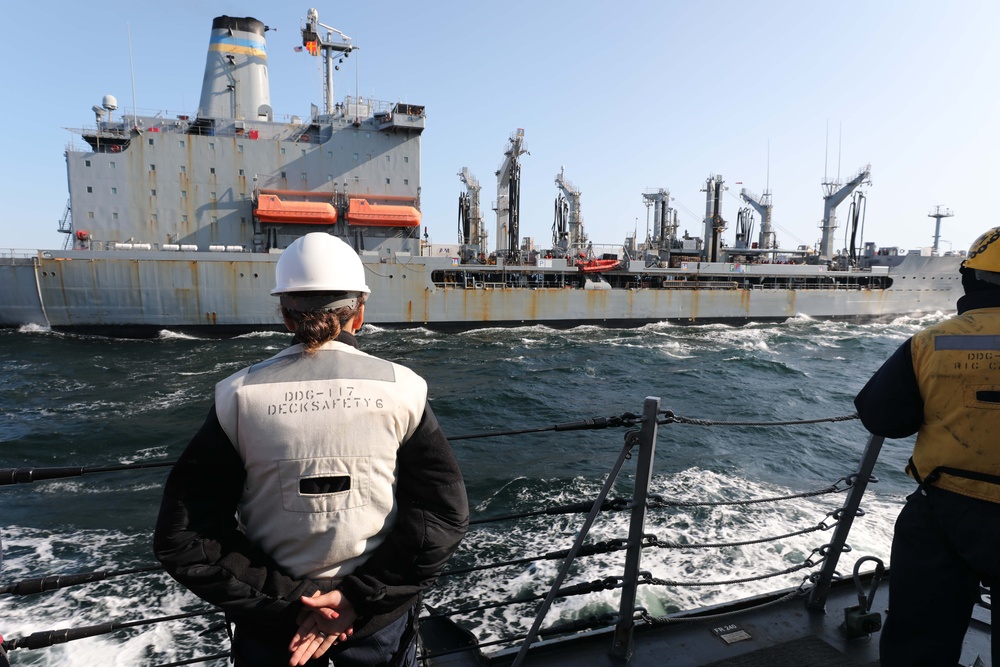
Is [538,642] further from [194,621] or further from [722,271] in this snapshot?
[722,271]

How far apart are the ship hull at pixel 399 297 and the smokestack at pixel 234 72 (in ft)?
26.9

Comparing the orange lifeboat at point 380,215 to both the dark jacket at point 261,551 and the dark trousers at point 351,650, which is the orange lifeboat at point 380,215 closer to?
the dark jacket at point 261,551

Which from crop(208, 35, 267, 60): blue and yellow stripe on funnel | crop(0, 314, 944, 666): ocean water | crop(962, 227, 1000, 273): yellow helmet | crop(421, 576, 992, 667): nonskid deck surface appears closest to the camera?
crop(962, 227, 1000, 273): yellow helmet

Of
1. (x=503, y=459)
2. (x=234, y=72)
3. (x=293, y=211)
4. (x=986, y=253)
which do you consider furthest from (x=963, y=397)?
(x=234, y=72)

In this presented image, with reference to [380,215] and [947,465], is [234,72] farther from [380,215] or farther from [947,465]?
[947,465]

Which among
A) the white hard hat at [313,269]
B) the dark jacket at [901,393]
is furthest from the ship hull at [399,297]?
the dark jacket at [901,393]

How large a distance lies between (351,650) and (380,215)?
2310 cm

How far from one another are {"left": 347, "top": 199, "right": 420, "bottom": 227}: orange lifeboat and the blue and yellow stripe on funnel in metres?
8.70

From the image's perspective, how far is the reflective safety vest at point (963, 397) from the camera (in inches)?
66.7

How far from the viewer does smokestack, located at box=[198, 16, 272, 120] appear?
23.6 metres

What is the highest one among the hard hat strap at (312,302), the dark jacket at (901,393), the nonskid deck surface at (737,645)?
the hard hat strap at (312,302)

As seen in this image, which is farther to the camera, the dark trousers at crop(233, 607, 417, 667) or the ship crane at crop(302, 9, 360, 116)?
the ship crane at crop(302, 9, 360, 116)

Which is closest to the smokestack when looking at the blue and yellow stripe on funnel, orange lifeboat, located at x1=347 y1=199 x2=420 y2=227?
the blue and yellow stripe on funnel

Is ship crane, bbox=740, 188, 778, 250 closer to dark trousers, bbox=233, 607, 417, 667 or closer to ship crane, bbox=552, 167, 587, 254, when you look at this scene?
ship crane, bbox=552, 167, 587, 254
